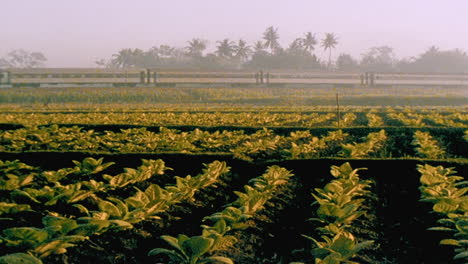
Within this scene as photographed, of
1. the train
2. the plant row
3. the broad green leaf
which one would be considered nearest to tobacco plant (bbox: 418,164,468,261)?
the plant row

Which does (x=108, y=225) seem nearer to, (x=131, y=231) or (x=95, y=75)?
(x=131, y=231)

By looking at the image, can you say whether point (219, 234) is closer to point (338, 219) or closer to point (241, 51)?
point (338, 219)

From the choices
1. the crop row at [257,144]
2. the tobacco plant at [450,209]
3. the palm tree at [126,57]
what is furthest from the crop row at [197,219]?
the palm tree at [126,57]

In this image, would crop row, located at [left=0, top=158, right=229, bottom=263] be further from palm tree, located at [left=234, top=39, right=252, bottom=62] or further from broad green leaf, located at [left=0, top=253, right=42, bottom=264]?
palm tree, located at [left=234, top=39, right=252, bottom=62]

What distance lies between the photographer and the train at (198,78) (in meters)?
41.0

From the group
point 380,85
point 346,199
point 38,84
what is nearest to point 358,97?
point 380,85

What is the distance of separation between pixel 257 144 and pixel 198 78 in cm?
3670

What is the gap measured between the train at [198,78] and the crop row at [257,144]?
31.7m

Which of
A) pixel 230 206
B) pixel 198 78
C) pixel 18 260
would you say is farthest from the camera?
pixel 198 78

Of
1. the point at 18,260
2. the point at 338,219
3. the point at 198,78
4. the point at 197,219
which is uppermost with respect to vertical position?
the point at 198,78

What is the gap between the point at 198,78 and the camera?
147ft

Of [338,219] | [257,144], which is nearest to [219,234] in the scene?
[338,219]

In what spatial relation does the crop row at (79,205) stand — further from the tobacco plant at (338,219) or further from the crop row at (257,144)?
the crop row at (257,144)

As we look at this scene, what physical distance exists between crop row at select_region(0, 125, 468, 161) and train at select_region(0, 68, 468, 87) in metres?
31.7
